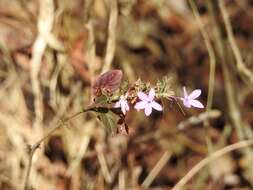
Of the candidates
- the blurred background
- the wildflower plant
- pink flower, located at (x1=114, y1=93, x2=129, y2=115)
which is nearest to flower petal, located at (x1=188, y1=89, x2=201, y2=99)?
the wildflower plant

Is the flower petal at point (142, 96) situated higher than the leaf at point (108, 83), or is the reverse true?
the leaf at point (108, 83)

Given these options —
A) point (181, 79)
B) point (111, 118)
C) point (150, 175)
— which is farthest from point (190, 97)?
point (181, 79)

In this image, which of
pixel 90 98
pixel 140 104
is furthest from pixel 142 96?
pixel 90 98

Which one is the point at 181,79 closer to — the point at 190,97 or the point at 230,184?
the point at 230,184

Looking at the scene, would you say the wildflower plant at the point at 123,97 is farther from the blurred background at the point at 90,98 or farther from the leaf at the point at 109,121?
the blurred background at the point at 90,98

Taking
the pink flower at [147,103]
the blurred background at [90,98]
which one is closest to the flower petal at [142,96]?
the pink flower at [147,103]

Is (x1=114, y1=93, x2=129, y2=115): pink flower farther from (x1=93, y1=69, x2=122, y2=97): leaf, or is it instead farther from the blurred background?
the blurred background
